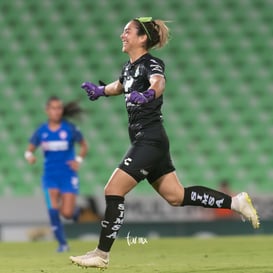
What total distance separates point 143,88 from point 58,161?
15.1 ft

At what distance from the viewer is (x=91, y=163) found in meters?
16.3

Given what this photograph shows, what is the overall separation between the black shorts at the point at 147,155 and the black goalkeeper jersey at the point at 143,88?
7cm

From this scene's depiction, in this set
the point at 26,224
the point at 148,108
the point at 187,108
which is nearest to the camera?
the point at 148,108

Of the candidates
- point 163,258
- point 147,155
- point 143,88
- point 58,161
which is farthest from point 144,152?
point 58,161

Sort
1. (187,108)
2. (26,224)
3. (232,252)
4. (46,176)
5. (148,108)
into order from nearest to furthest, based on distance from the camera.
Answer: (148,108) → (232,252) → (46,176) → (26,224) → (187,108)

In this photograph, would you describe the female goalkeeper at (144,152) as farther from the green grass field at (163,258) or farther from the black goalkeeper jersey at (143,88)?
the green grass field at (163,258)

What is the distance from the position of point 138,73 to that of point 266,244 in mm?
5099

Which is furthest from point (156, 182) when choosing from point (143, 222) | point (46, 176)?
point (143, 222)

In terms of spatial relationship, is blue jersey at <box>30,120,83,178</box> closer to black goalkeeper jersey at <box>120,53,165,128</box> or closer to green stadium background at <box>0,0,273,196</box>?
green stadium background at <box>0,0,273,196</box>

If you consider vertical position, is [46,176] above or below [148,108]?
below

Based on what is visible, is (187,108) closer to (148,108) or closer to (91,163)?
(91,163)

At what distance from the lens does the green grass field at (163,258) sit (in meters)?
7.45

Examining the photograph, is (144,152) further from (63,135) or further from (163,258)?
(63,135)

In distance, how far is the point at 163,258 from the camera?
9.01 meters
